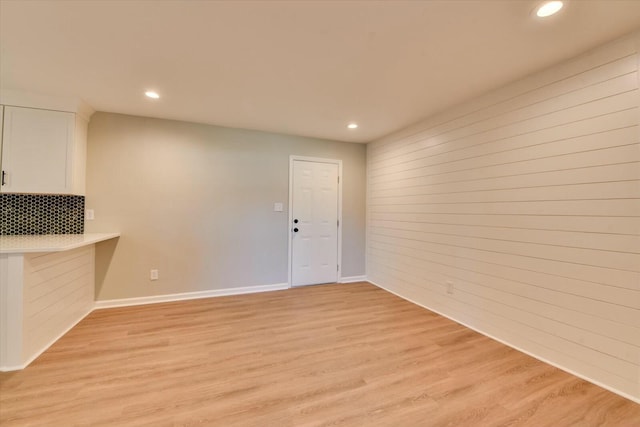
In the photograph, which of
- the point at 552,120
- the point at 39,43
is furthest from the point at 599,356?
the point at 39,43

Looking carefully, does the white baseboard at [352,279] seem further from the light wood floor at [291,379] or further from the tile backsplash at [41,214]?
the tile backsplash at [41,214]

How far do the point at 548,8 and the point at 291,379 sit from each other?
2.84m

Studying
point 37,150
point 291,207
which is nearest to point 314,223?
point 291,207

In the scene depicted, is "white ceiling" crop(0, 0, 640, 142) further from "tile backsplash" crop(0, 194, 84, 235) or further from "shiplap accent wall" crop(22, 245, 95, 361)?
"shiplap accent wall" crop(22, 245, 95, 361)

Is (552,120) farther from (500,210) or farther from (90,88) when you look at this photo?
(90,88)

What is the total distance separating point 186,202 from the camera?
3.52m

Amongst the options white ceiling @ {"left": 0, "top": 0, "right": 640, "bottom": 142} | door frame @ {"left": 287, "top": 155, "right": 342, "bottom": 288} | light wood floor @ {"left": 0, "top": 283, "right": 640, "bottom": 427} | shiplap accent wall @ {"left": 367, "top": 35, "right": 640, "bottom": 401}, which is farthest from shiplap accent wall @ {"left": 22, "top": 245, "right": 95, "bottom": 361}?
shiplap accent wall @ {"left": 367, "top": 35, "right": 640, "bottom": 401}

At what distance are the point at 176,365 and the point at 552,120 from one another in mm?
3536

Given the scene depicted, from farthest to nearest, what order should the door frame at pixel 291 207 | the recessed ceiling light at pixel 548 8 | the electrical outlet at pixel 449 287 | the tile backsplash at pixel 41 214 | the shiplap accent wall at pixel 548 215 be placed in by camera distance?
the door frame at pixel 291 207 → the electrical outlet at pixel 449 287 → the tile backsplash at pixel 41 214 → the shiplap accent wall at pixel 548 215 → the recessed ceiling light at pixel 548 8

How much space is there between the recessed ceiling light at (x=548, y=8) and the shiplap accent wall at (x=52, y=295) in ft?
12.7

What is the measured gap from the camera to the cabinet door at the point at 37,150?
2598 millimetres

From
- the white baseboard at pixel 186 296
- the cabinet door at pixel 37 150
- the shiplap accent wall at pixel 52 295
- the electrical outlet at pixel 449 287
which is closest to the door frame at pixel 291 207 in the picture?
the white baseboard at pixel 186 296

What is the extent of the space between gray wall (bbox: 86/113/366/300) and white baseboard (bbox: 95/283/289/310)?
6 centimetres

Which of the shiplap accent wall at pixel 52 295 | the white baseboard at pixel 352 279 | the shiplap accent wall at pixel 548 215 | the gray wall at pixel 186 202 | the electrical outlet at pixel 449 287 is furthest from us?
the white baseboard at pixel 352 279
